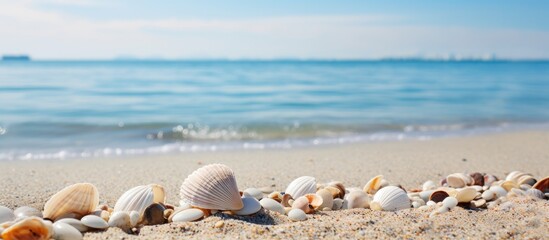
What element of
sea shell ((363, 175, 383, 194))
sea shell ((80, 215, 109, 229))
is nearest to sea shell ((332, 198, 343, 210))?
sea shell ((363, 175, 383, 194))

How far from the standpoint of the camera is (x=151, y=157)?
20.5 ft

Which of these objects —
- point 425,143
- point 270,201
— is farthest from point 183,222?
point 425,143

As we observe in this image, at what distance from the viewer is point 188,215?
289cm

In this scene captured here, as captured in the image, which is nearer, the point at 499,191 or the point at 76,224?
the point at 76,224

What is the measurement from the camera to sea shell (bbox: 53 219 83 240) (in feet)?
8.18

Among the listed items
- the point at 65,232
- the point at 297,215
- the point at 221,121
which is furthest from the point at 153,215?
the point at 221,121

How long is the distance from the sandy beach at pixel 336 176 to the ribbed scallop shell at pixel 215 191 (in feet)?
0.25

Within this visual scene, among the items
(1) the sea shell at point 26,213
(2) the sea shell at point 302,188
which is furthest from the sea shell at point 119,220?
(2) the sea shell at point 302,188

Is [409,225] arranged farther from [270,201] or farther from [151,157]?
[151,157]

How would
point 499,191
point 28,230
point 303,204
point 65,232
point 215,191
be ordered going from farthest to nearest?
point 499,191 → point 303,204 → point 215,191 → point 65,232 → point 28,230

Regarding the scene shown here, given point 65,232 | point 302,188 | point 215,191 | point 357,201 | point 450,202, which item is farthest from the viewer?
point 302,188

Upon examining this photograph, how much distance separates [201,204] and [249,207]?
11.1 inches

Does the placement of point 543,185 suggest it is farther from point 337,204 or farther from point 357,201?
point 337,204

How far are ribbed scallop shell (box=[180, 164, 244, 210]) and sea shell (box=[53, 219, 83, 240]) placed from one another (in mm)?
683
